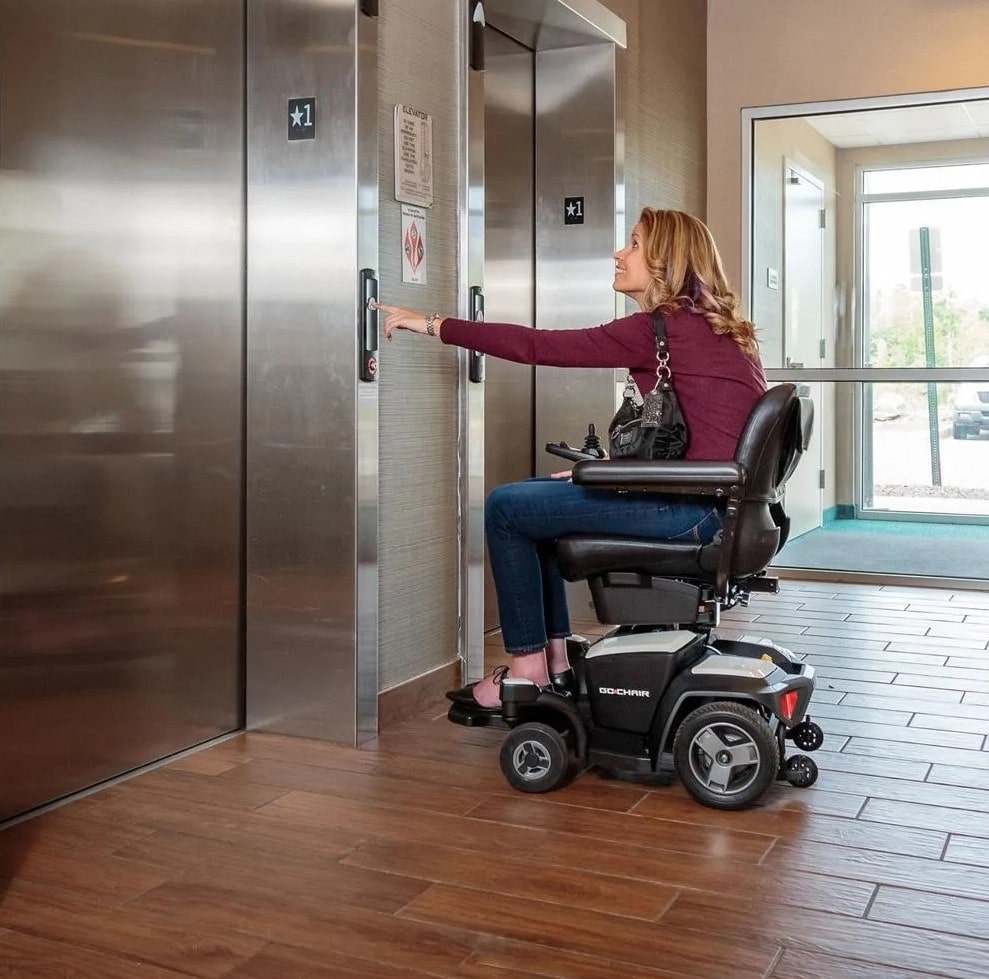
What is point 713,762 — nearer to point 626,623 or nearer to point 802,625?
point 626,623

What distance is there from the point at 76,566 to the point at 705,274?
1454mm

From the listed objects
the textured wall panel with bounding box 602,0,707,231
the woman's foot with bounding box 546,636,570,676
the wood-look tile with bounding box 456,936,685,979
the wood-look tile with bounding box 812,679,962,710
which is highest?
the textured wall panel with bounding box 602,0,707,231

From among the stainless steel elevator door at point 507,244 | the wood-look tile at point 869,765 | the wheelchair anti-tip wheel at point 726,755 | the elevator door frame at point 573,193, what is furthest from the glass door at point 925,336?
the wheelchair anti-tip wheel at point 726,755

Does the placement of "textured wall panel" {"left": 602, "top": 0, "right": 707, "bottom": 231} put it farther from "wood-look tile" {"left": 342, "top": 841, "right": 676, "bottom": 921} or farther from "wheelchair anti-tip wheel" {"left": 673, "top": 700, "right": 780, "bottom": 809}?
"wood-look tile" {"left": 342, "top": 841, "right": 676, "bottom": 921}

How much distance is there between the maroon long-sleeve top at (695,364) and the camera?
9.04ft

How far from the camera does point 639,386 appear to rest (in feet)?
9.49

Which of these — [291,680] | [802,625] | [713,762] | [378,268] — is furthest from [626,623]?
[802,625]

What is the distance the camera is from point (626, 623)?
2.77m

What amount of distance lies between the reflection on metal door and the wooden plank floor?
10.1 ft

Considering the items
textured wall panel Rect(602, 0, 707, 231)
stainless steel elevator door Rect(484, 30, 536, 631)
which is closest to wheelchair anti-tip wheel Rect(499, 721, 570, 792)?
stainless steel elevator door Rect(484, 30, 536, 631)

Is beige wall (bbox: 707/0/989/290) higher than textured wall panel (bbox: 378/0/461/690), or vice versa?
beige wall (bbox: 707/0/989/290)

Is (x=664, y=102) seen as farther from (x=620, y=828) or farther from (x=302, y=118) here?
(x=620, y=828)

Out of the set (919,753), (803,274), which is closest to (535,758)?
(919,753)

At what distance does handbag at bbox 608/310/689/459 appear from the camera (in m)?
2.73
